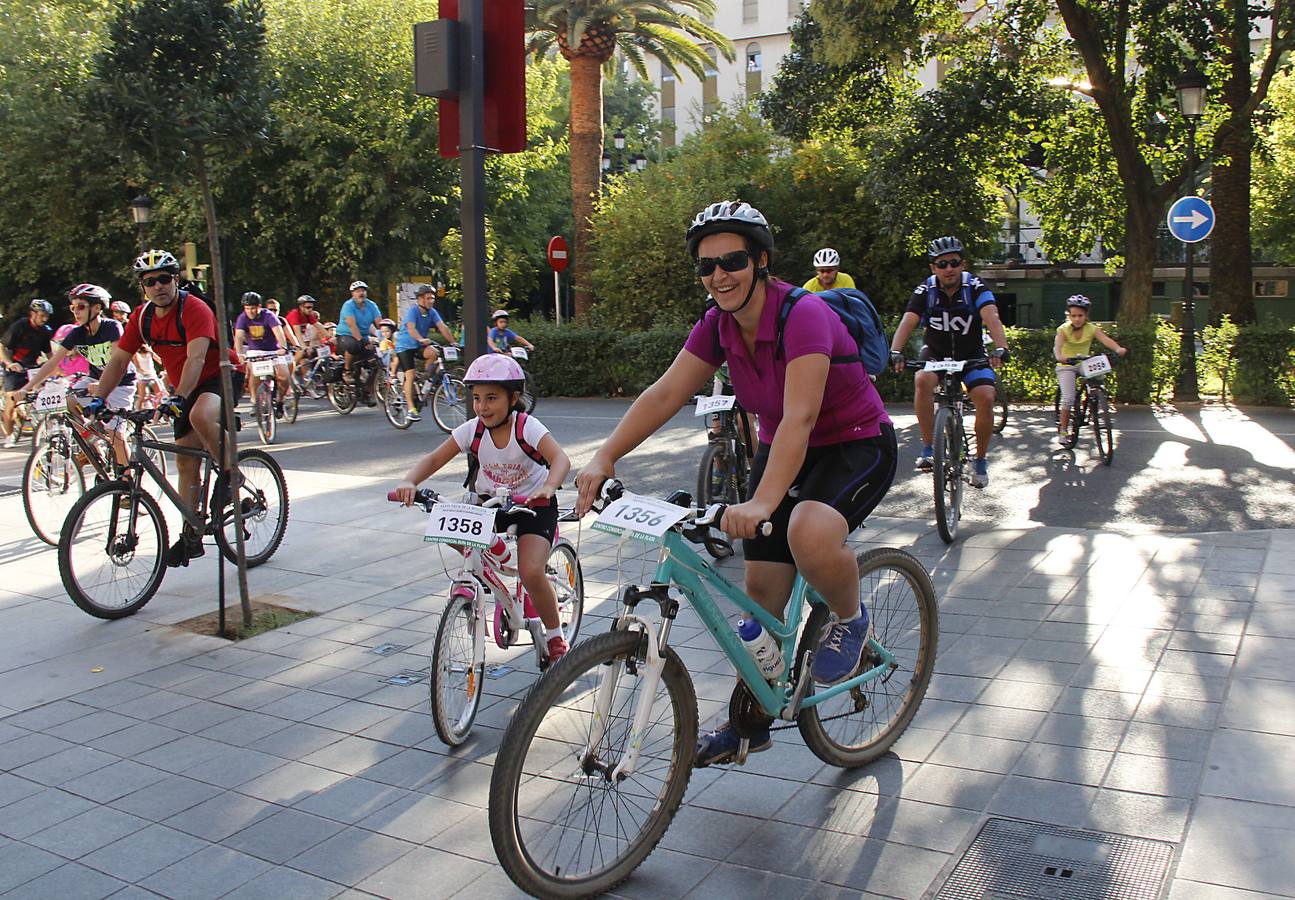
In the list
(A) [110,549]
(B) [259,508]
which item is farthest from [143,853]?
(B) [259,508]

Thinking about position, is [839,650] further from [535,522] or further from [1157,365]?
[1157,365]

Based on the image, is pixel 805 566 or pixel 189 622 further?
pixel 189 622

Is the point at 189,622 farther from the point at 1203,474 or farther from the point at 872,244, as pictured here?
the point at 872,244

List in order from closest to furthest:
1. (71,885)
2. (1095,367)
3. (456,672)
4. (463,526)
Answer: (71,885) → (463,526) → (456,672) → (1095,367)

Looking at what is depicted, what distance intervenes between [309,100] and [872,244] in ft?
47.6

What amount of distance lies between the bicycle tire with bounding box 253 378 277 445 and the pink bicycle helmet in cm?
1109

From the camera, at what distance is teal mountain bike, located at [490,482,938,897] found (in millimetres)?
2971

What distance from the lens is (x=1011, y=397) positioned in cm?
1702

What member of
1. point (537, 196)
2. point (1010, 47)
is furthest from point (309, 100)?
point (1010, 47)

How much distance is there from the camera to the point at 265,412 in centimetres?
1517

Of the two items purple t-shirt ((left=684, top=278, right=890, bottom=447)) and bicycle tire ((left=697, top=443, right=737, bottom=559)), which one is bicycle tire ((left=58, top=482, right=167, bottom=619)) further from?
purple t-shirt ((left=684, top=278, right=890, bottom=447))

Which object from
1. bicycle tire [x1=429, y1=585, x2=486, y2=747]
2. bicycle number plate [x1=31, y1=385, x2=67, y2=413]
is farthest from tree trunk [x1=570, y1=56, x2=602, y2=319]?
bicycle tire [x1=429, y1=585, x2=486, y2=747]

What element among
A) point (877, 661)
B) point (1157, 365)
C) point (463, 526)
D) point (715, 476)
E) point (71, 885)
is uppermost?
point (1157, 365)

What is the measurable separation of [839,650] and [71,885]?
2477 millimetres
